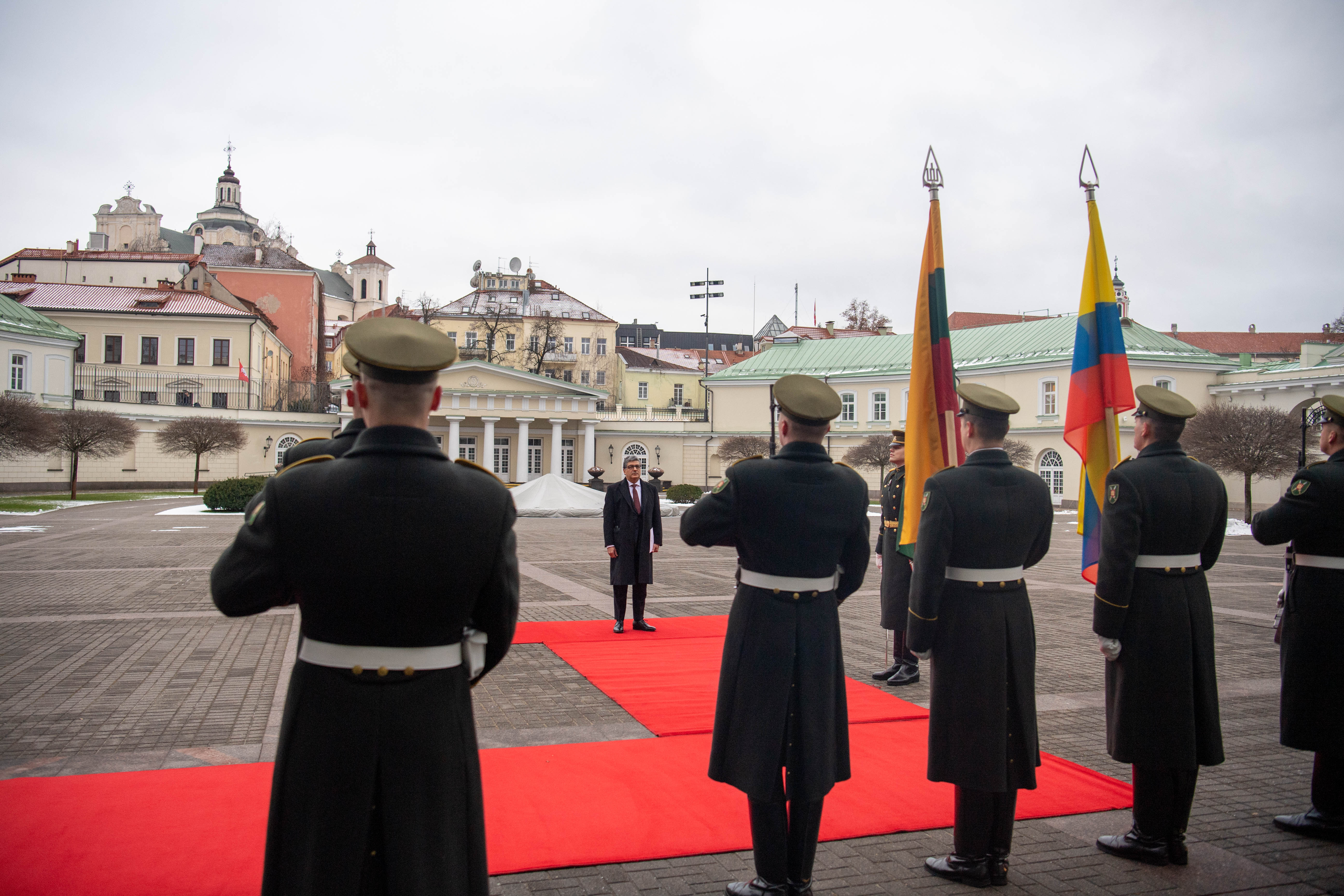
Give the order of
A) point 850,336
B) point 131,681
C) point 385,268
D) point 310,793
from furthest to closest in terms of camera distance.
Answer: point 385,268 → point 850,336 → point 131,681 → point 310,793

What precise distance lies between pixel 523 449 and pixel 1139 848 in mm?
53130

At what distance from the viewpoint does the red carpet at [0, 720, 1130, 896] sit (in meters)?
3.98

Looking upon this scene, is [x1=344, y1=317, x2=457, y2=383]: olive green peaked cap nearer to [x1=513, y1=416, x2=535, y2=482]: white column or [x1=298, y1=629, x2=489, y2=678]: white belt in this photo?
[x1=298, y1=629, x2=489, y2=678]: white belt

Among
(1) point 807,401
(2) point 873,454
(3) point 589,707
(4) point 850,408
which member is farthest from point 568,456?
(1) point 807,401

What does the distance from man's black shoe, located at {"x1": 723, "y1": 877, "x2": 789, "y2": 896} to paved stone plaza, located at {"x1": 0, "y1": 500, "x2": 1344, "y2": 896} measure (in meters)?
0.19

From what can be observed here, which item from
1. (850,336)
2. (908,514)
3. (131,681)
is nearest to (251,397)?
(850,336)

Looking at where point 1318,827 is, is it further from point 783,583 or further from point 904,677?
point 904,677

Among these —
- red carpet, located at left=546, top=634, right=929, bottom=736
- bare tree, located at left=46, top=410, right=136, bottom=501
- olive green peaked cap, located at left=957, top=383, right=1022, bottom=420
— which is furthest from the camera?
bare tree, located at left=46, top=410, right=136, bottom=501

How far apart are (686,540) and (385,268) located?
11325 cm

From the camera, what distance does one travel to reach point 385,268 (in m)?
110

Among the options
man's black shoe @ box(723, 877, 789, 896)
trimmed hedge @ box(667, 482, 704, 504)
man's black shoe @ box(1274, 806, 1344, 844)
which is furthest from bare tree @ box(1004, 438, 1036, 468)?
man's black shoe @ box(723, 877, 789, 896)

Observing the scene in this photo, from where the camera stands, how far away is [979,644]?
425 cm

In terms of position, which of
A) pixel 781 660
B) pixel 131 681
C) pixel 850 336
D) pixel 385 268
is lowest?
pixel 131 681

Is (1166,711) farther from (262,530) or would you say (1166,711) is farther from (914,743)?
(262,530)
